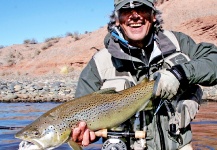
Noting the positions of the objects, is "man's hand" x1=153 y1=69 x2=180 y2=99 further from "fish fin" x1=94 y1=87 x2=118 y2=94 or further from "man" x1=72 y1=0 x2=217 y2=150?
"fish fin" x1=94 y1=87 x2=118 y2=94

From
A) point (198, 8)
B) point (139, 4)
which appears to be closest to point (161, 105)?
point (139, 4)

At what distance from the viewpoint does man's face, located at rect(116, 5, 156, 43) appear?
3759mm

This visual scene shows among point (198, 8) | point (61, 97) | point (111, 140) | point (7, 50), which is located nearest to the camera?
point (111, 140)

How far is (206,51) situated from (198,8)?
89.0 ft

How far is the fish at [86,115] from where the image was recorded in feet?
10.5

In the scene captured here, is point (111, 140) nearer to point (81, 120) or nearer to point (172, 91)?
point (81, 120)

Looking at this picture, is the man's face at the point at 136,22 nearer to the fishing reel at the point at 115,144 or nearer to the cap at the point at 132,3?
the cap at the point at 132,3

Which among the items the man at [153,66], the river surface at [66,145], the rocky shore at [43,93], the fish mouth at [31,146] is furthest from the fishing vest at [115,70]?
the rocky shore at [43,93]

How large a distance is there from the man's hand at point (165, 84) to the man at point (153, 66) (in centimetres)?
12

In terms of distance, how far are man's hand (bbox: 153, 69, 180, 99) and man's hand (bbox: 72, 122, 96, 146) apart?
65cm

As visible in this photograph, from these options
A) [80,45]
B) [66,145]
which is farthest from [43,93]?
[80,45]

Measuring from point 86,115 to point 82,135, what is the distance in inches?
6.8

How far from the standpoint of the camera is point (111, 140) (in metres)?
3.63

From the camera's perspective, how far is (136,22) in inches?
148
